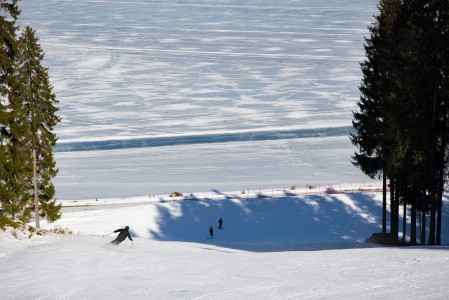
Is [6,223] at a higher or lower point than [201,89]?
lower

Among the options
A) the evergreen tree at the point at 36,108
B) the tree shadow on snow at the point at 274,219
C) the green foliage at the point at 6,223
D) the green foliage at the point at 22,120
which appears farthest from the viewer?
the tree shadow on snow at the point at 274,219

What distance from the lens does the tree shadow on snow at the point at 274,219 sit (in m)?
35.6

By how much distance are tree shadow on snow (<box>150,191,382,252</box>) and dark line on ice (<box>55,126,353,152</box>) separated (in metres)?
14.6

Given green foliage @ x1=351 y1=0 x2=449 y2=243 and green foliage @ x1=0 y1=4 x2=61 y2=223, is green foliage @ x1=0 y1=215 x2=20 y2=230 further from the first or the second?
green foliage @ x1=351 y1=0 x2=449 y2=243

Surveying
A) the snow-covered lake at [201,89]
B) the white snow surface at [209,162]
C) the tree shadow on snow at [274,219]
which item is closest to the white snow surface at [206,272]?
the white snow surface at [209,162]

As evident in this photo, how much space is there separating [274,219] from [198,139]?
19.6 m

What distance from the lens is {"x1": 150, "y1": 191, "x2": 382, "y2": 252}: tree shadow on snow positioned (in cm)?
3562

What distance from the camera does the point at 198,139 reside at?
187 ft

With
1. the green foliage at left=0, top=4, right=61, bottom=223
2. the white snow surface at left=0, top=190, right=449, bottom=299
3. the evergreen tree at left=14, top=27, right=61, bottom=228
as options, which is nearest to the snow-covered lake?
the evergreen tree at left=14, top=27, right=61, bottom=228

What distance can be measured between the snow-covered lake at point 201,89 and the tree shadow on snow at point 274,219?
205 inches

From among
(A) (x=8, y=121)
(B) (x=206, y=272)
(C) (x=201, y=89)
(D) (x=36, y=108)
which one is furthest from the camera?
(C) (x=201, y=89)

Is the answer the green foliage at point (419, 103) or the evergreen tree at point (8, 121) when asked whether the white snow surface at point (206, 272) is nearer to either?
the evergreen tree at point (8, 121)

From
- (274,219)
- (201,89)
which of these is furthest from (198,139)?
(274,219)

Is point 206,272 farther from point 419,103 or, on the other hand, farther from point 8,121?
point 419,103
